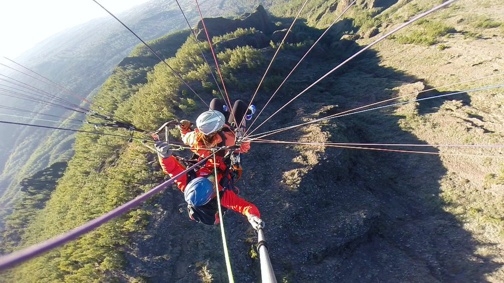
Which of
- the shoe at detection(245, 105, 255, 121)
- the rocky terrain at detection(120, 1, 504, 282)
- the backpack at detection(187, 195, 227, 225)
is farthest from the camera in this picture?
the rocky terrain at detection(120, 1, 504, 282)

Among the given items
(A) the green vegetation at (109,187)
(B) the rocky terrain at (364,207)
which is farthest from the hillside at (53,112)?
(B) the rocky terrain at (364,207)

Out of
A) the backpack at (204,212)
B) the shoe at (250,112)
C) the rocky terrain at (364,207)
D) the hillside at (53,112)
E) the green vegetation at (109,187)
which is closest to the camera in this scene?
the backpack at (204,212)

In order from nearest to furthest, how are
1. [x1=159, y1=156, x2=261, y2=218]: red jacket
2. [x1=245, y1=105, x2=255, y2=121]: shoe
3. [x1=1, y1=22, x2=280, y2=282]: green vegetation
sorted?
[x1=159, y1=156, x2=261, y2=218]: red jacket
[x1=245, y1=105, x2=255, y2=121]: shoe
[x1=1, y1=22, x2=280, y2=282]: green vegetation

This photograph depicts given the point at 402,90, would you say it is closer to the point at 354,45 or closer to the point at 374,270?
the point at 374,270

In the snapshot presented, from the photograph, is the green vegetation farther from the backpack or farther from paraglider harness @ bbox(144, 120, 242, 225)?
the backpack

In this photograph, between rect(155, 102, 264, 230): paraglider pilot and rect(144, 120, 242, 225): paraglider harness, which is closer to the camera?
rect(155, 102, 264, 230): paraglider pilot

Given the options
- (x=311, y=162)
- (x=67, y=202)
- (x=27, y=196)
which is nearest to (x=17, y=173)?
(x=27, y=196)

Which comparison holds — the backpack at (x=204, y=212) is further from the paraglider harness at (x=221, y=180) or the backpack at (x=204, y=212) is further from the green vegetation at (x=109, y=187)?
the green vegetation at (x=109, y=187)

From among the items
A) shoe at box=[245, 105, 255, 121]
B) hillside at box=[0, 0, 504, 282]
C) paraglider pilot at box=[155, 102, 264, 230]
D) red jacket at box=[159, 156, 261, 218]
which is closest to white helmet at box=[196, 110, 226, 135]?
paraglider pilot at box=[155, 102, 264, 230]
